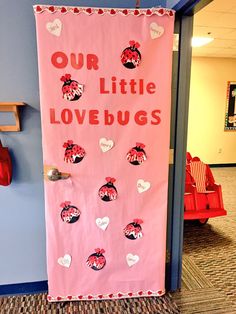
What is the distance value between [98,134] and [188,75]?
77 cm

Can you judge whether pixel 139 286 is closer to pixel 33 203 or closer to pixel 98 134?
pixel 33 203

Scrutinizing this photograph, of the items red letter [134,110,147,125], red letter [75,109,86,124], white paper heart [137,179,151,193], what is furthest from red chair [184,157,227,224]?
red letter [75,109,86,124]

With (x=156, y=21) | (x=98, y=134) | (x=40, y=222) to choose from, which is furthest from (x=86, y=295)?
(x=156, y=21)

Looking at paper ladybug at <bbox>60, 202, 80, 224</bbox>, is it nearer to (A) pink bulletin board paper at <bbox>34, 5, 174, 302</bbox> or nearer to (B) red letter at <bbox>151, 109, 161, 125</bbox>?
(A) pink bulletin board paper at <bbox>34, 5, 174, 302</bbox>

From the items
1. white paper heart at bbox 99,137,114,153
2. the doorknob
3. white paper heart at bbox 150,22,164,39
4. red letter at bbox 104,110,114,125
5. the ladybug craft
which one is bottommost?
the ladybug craft

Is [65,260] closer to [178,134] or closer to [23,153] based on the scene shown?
[23,153]

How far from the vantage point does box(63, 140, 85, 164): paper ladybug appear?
1830 millimetres

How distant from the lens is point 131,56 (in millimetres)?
1763

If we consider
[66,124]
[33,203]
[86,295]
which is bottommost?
[86,295]

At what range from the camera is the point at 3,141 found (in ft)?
6.27

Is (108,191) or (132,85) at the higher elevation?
(132,85)

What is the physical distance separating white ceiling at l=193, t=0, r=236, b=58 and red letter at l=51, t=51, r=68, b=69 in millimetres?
2184

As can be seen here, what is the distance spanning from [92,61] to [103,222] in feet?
3.54

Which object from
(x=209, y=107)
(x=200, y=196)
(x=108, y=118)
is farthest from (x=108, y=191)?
(x=209, y=107)
